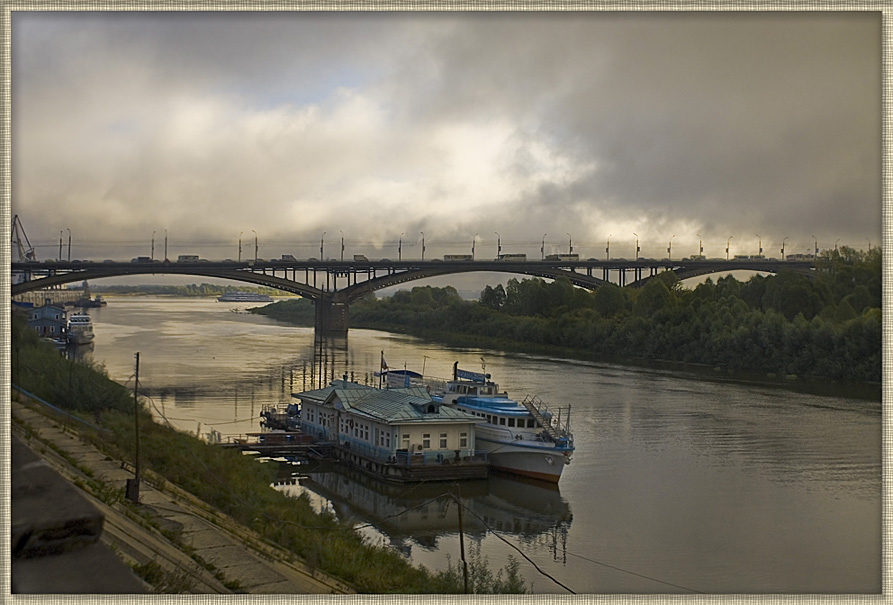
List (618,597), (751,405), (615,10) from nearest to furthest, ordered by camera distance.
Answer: (618,597), (615,10), (751,405)

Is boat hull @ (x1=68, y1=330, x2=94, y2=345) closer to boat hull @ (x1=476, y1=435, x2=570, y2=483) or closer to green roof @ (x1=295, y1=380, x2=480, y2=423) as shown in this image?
green roof @ (x1=295, y1=380, x2=480, y2=423)

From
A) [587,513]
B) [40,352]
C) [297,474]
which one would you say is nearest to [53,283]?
[40,352]

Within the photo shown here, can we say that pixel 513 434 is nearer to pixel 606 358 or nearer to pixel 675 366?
pixel 675 366

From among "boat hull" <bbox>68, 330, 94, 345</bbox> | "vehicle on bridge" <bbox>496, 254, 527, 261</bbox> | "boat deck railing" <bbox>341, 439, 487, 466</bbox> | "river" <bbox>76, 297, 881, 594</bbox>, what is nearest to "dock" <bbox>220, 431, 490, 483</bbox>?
"boat deck railing" <bbox>341, 439, 487, 466</bbox>

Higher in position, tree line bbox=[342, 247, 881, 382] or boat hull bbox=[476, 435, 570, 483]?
tree line bbox=[342, 247, 881, 382]

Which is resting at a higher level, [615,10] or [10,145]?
[615,10]

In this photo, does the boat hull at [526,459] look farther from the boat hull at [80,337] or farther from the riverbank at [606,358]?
the boat hull at [80,337]

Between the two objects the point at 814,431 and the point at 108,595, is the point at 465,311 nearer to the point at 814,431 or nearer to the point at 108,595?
the point at 814,431
